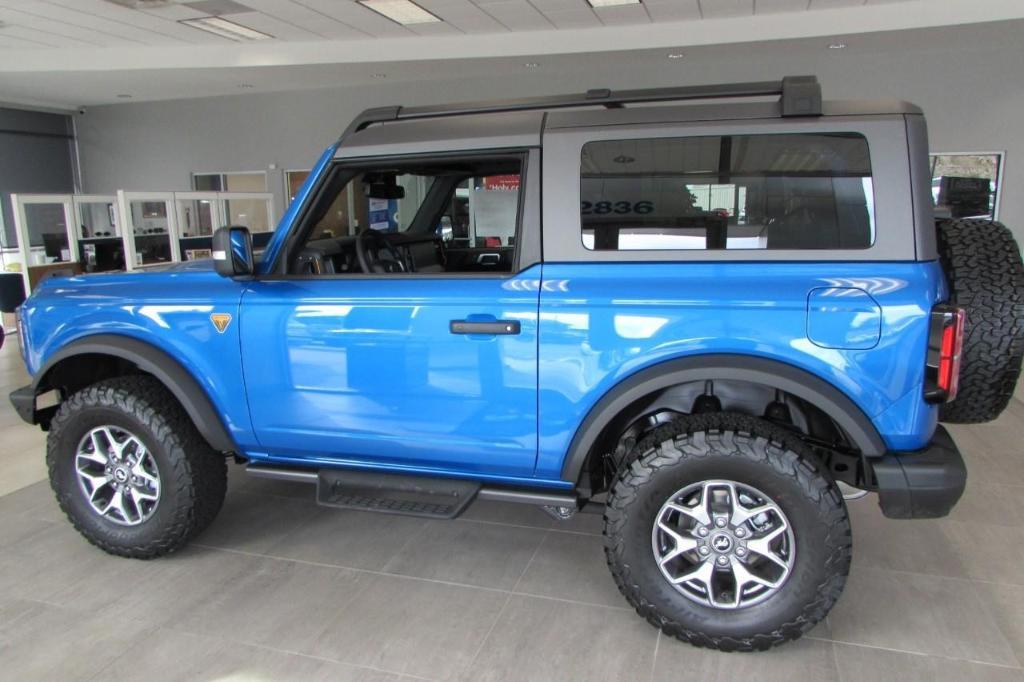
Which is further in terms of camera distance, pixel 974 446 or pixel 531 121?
pixel 974 446

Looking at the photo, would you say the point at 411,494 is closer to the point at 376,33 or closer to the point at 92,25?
the point at 376,33

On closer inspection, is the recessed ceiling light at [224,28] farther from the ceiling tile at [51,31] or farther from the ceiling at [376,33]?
the ceiling tile at [51,31]

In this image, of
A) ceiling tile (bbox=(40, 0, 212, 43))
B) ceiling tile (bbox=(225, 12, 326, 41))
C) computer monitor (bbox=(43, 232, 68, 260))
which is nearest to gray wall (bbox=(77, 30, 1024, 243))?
ceiling tile (bbox=(225, 12, 326, 41))

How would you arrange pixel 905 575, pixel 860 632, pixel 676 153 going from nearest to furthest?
pixel 676 153 < pixel 860 632 < pixel 905 575

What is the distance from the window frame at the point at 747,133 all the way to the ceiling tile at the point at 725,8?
643cm

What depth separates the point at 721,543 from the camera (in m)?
2.25

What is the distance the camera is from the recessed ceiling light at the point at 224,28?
8695 mm

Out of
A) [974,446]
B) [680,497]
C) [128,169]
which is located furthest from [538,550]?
[128,169]

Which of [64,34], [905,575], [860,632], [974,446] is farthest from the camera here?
[64,34]

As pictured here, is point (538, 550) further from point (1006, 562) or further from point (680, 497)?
point (1006, 562)

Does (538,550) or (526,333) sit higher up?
(526,333)

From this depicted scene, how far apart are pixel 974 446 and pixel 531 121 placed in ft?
11.7

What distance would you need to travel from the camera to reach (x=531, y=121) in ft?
7.95

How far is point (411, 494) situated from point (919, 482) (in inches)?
64.4
